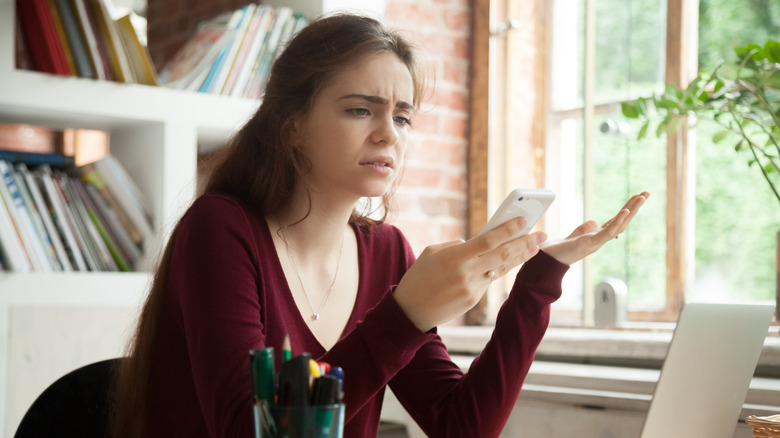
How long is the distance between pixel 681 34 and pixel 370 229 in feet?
3.78

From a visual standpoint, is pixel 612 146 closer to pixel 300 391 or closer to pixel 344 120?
pixel 344 120

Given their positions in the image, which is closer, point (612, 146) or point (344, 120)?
point (344, 120)

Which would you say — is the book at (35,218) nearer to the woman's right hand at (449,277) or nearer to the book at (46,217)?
the book at (46,217)

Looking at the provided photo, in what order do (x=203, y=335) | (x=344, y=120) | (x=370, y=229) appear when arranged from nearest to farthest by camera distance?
(x=203, y=335) < (x=344, y=120) < (x=370, y=229)

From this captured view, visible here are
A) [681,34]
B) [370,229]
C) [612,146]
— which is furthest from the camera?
[612,146]

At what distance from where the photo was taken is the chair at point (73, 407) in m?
1.15

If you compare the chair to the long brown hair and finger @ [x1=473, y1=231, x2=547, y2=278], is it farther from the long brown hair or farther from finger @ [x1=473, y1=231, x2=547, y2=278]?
finger @ [x1=473, y1=231, x2=547, y2=278]

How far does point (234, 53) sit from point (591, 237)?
1287mm

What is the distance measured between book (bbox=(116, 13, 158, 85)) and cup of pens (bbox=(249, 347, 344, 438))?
1470mm

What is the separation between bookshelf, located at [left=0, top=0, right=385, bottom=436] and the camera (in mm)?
1770

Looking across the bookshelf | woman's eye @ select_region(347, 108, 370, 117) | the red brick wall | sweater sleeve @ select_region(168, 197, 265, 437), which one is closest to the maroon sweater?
sweater sleeve @ select_region(168, 197, 265, 437)

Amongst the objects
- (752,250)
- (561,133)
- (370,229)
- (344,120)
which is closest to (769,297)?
(752,250)

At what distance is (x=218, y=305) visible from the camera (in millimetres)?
1094

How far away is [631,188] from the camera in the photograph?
2.29 m
